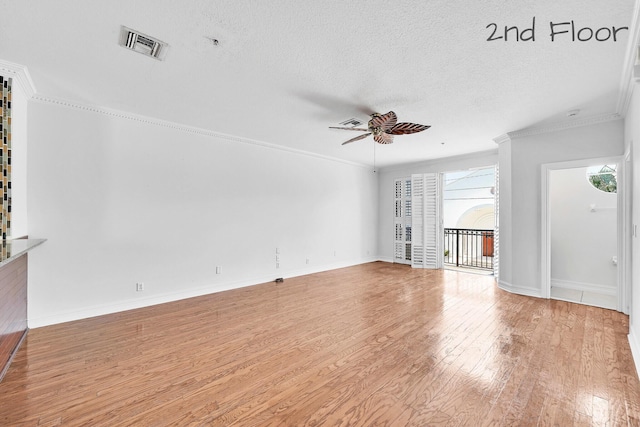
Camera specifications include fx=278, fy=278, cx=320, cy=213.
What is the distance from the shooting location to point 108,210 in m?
3.63

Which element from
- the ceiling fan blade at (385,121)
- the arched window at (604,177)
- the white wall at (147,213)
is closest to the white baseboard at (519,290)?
the arched window at (604,177)

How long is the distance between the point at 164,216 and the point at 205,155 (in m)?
1.16

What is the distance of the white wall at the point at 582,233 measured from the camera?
179 inches

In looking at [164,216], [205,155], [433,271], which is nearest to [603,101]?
[433,271]

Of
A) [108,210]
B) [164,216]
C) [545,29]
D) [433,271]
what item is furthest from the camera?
[433,271]

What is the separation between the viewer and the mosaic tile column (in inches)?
104

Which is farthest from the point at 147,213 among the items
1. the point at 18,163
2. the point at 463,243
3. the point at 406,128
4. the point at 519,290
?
the point at 463,243

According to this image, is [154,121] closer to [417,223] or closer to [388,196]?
[388,196]

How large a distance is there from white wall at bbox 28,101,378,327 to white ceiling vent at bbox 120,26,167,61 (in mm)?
1819

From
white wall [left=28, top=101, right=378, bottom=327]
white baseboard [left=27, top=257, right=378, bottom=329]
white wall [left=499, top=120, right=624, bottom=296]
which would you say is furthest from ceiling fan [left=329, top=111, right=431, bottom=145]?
white baseboard [left=27, top=257, right=378, bottom=329]

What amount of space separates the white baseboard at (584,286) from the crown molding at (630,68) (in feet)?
9.02

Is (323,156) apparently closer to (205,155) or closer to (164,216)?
(205,155)

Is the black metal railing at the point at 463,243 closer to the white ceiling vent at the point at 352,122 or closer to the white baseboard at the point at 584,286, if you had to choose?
the white baseboard at the point at 584,286

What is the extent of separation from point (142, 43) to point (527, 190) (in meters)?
5.35
